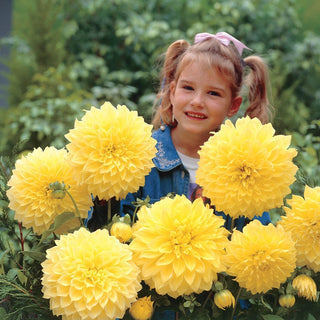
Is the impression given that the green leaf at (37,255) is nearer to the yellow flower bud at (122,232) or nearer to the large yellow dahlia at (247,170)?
the yellow flower bud at (122,232)

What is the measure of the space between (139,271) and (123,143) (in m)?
0.22

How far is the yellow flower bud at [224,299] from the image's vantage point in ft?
2.52

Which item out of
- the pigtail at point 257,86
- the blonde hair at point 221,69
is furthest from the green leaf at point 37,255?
the pigtail at point 257,86

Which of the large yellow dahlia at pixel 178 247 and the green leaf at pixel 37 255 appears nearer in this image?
the large yellow dahlia at pixel 178 247

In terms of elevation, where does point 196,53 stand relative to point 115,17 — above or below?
above

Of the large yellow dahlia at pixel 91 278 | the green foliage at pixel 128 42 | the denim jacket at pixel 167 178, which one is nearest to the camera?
the large yellow dahlia at pixel 91 278

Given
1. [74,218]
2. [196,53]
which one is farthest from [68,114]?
[74,218]

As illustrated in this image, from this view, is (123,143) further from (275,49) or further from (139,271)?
(275,49)

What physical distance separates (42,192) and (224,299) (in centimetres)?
36

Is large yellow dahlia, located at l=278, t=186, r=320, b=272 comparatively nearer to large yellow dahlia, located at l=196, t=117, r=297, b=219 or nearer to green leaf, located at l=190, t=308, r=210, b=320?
large yellow dahlia, located at l=196, t=117, r=297, b=219

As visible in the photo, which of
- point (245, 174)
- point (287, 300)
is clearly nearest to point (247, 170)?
point (245, 174)

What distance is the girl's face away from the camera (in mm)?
1354

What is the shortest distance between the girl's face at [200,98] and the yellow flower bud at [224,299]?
0.65 m

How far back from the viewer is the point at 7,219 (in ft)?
3.64
